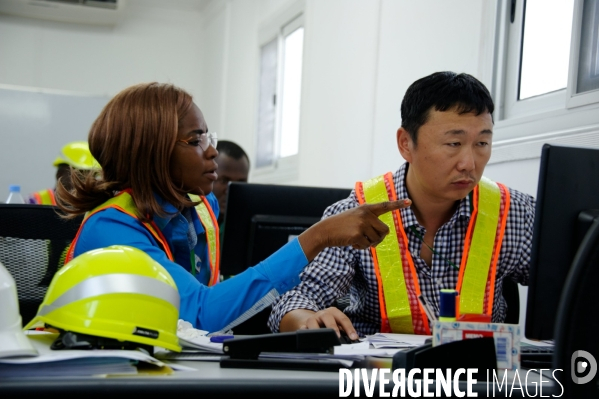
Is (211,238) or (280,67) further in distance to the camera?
(280,67)

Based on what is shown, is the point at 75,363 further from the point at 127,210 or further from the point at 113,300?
the point at 127,210

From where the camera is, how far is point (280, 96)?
5.20 m

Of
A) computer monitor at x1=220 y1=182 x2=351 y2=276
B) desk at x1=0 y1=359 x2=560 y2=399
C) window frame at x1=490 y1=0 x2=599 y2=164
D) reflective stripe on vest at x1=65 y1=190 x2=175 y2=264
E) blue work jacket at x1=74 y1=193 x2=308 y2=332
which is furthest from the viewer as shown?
window frame at x1=490 y1=0 x2=599 y2=164

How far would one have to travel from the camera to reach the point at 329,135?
13.8ft

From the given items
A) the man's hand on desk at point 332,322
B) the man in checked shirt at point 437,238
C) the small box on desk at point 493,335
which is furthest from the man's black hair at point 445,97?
the small box on desk at point 493,335

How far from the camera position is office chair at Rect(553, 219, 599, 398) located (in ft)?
2.63

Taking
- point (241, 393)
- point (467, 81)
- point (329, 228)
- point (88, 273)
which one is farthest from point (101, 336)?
point (467, 81)

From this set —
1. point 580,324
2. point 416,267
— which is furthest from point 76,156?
point 580,324

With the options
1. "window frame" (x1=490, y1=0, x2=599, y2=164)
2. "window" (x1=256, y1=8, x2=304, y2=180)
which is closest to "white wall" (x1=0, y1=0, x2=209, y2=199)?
"window" (x1=256, y1=8, x2=304, y2=180)

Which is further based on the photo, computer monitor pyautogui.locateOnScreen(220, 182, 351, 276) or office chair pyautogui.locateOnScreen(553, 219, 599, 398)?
computer monitor pyautogui.locateOnScreen(220, 182, 351, 276)

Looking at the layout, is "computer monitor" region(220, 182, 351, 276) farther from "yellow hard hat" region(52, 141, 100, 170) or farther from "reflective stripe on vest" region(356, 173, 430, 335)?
"yellow hard hat" region(52, 141, 100, 170)

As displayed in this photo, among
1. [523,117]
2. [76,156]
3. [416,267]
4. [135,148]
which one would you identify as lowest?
[416,267]

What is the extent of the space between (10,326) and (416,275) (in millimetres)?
1064

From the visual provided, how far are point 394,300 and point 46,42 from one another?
6.09 metres
